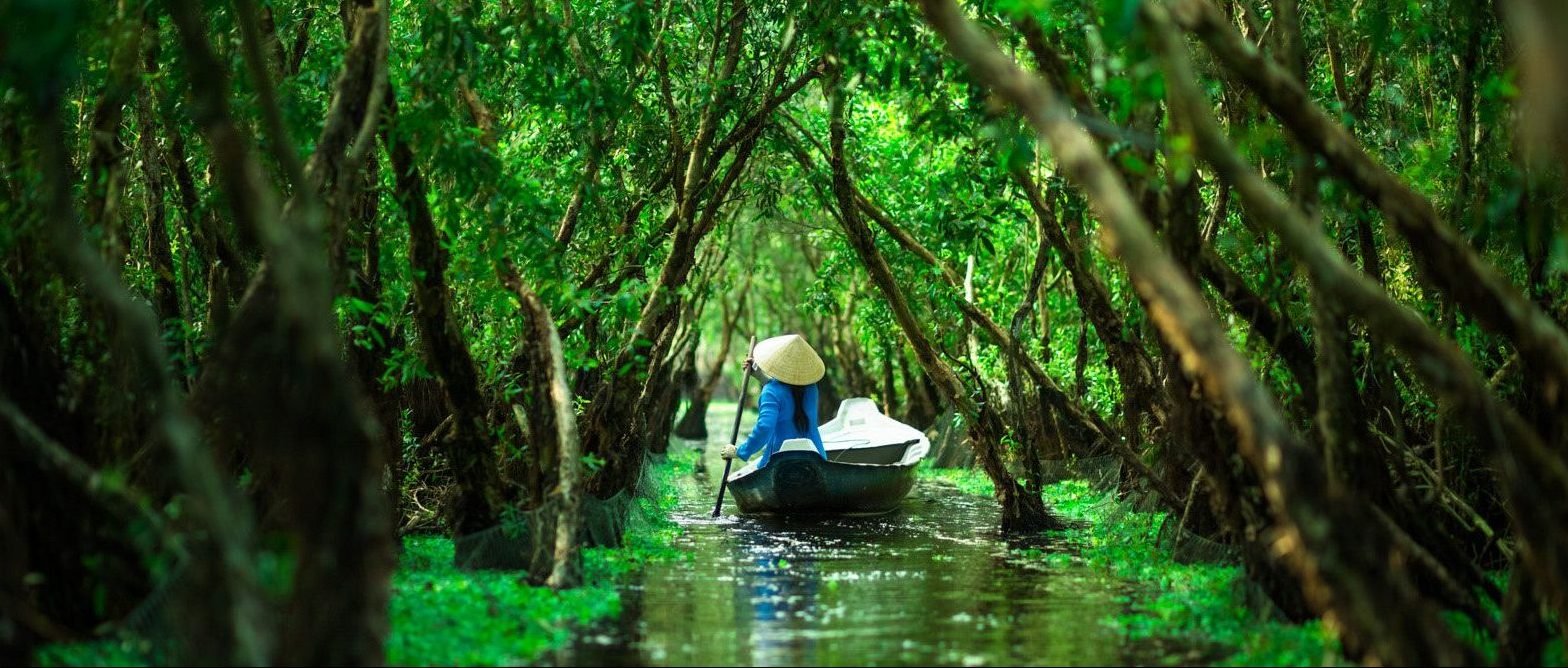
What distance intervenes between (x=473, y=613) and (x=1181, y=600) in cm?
392

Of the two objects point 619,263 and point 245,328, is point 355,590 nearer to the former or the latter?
point 245,328

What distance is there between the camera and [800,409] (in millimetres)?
14984

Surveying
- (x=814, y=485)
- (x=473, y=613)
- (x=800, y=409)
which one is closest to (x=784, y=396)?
(x=800, y=409)

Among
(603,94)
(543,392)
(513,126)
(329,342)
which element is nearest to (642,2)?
(603,94)

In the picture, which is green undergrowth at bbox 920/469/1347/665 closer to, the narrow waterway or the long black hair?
the narrow waterway

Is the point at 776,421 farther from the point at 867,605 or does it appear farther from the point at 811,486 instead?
the point at 867,605

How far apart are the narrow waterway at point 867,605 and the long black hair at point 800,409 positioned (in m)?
1.72

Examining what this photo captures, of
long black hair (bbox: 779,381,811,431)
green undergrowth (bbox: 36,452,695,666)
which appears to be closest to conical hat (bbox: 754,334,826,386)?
long black hair (bbox: 779,381,811,431)

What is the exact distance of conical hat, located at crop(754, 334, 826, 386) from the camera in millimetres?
14562

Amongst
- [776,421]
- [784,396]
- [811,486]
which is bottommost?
[811,486]

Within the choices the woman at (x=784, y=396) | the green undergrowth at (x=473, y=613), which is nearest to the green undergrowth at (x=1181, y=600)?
the green undergrowth at (x=473, y=613)

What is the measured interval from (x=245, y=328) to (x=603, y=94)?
4.44 metres

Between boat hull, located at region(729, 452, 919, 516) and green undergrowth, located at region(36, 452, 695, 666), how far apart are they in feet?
11.0

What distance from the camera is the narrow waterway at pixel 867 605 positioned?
6961mm
